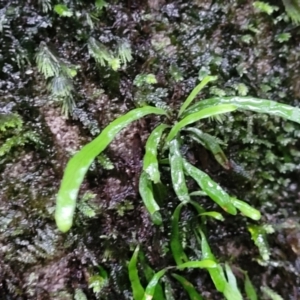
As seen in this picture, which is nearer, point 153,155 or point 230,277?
point 153,155

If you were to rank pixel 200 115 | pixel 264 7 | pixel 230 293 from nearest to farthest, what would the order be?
pixel 200 115 < pixel 230 293 < pixel 264 7

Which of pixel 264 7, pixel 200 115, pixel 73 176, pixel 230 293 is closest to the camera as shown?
pixel 73 176

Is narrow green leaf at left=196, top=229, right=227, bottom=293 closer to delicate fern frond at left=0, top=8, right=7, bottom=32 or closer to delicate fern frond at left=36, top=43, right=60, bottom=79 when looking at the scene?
delicate fern frond at left=36, top=43, right=60, bottom=79

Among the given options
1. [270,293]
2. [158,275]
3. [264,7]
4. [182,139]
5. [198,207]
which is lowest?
[270,293]

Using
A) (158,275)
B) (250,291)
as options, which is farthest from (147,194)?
(250,291)

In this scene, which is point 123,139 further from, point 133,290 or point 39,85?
point 133,290

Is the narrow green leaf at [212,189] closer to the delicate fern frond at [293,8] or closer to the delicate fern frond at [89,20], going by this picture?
the delicate fern frond at [89,20]

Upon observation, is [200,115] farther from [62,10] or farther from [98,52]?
[62,10]
